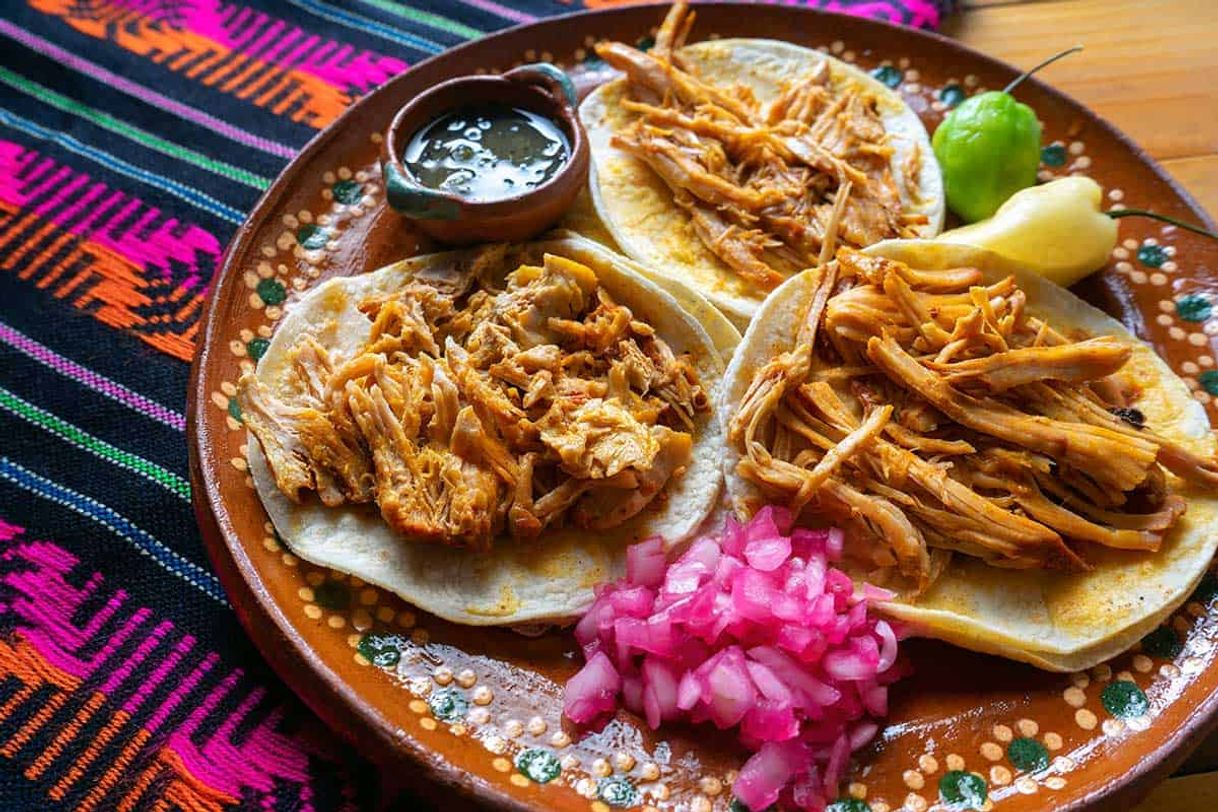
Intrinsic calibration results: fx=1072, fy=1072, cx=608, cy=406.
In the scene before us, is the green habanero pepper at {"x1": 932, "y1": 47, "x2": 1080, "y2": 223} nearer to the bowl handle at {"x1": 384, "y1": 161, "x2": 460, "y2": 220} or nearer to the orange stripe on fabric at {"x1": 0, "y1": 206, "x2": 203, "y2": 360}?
the bowl handle at {"x1": 384, "y1": 161, "x2": 460, "y2": 220}

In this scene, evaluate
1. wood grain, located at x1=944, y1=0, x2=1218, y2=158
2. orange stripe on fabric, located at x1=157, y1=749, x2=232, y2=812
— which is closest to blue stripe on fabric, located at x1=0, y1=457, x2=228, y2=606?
orange stripe on fabric, located at x1=157, y1=749, x2=232, y2=812

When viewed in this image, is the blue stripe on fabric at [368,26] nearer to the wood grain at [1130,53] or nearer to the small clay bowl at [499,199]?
the small clay bowl at [499,199]

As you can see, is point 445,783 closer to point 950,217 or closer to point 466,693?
point 466,693

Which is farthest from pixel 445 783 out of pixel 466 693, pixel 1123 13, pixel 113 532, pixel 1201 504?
pixel 1123 13

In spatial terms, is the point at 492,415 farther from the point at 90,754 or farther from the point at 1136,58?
the point at 1136,58

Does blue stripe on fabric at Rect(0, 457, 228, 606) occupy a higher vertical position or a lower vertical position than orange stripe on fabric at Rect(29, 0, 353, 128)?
lower

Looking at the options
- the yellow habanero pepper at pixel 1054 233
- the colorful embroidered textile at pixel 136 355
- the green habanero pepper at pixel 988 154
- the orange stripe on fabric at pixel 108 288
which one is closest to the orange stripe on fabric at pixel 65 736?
the colorful embroidered textile at pixel 136 355
